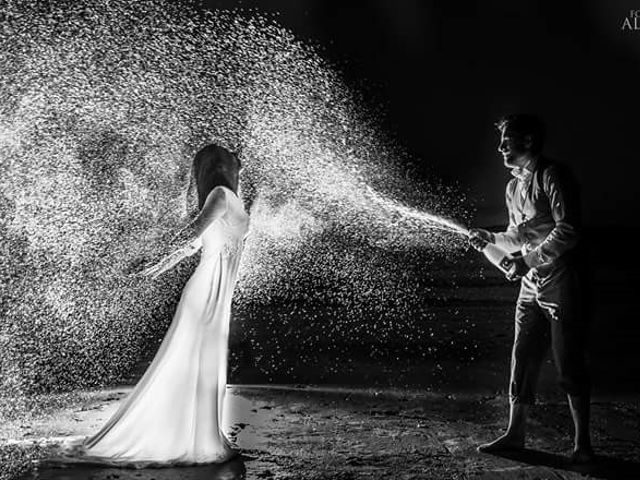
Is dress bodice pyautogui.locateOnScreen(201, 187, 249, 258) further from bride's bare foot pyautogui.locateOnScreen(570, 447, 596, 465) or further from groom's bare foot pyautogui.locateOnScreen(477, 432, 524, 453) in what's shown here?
bride's bare foot pyautogui.locateOnScreen(570, 447, 596, 465)

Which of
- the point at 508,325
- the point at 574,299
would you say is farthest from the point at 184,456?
the point at 508,325

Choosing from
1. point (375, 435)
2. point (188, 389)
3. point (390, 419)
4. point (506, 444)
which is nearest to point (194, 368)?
point (188, 389)

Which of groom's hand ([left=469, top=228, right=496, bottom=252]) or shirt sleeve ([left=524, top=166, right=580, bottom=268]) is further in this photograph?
groom's hand ([left=469, top=228, right=496, bottom=252])

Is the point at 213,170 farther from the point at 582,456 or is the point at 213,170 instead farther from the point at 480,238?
the point at 582,456

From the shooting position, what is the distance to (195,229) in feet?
14.1

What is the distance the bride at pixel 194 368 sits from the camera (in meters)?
4.38

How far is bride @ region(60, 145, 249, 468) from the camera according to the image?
4375 millimetres

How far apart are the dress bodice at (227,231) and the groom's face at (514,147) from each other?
1.96 metres

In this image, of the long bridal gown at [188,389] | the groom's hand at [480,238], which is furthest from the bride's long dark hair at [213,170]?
the groom's hand at [480,238]

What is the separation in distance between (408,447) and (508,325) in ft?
31.0

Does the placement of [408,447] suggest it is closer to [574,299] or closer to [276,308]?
[574,299]

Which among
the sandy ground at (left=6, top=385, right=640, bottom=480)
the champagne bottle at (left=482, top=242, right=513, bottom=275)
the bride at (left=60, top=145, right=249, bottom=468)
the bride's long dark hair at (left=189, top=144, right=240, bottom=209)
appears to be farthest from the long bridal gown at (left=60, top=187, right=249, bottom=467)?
the champagne bottle at (left=482, top=242, right=513, bottom=275)

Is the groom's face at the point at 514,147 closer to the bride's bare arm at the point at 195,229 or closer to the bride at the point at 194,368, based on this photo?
the bride at the point at 194,368

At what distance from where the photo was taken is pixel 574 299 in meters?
4.38
